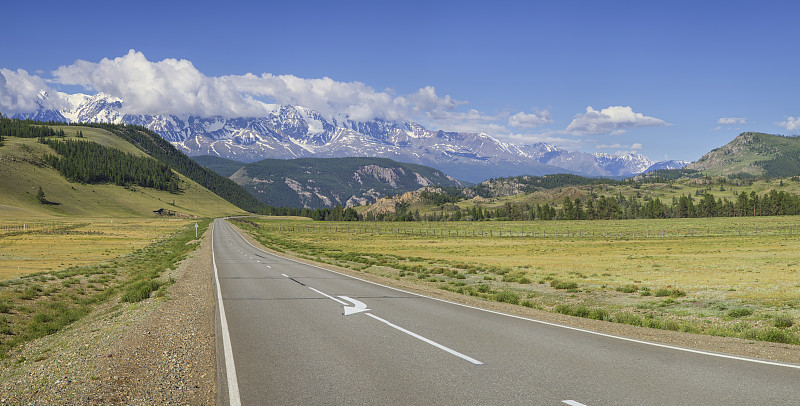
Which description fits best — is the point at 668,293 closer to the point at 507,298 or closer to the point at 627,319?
the point at 627,319

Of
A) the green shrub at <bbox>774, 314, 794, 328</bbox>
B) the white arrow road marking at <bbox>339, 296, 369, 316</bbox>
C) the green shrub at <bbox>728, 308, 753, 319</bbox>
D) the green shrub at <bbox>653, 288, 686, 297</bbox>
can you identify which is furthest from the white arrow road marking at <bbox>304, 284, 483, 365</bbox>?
the green shrub at <bbox>653, 288, 686, 297</bbox>

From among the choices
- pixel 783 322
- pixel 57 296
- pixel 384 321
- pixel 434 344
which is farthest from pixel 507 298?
pixel 57 296

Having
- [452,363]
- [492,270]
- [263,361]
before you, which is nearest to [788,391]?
[452,363]

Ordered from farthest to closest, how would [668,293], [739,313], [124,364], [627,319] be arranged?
[668,293] → [739,313] → [627,319] → [124,364]

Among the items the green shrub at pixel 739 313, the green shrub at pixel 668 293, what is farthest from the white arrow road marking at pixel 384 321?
the green shrub at pixel 668 293

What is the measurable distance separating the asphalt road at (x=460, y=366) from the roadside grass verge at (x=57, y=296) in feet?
30.1

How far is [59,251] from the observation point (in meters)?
56.4

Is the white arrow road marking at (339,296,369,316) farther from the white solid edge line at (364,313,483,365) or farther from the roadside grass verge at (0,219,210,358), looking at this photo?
the roadside grass verge at (0,219,210,358)

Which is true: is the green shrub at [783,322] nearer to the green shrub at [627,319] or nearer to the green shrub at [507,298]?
the green shrub at [627,319]

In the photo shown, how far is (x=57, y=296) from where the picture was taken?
25688 mm

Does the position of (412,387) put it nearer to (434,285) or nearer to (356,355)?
(356,355)

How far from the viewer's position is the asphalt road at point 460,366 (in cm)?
743

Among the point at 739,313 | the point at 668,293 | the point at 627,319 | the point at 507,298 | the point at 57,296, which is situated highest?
the point at 739,313

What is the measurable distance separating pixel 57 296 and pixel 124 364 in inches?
851
